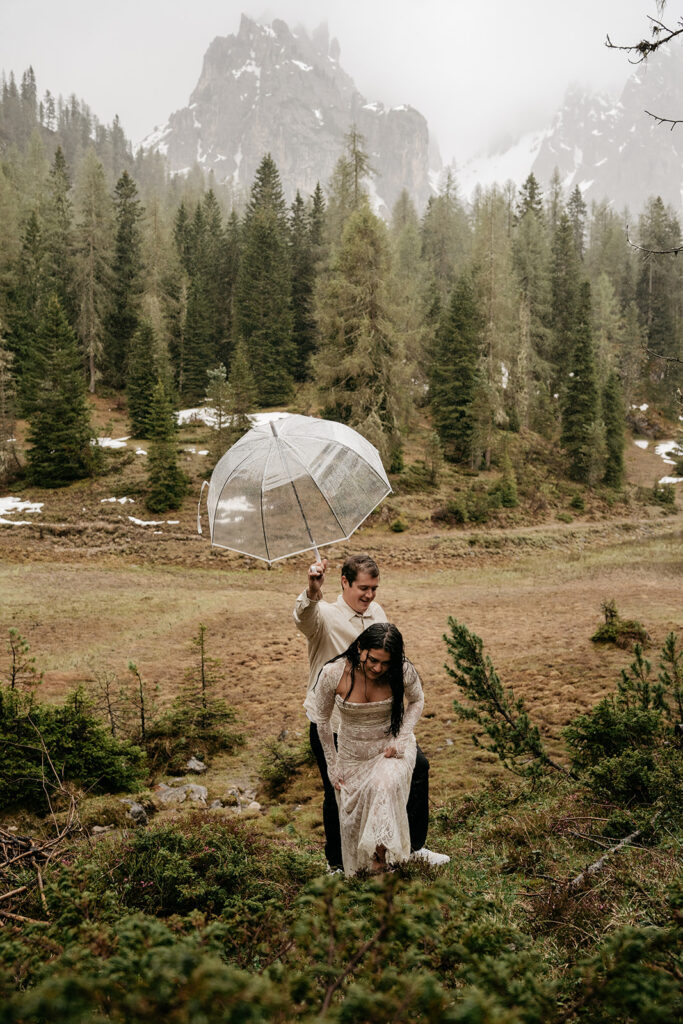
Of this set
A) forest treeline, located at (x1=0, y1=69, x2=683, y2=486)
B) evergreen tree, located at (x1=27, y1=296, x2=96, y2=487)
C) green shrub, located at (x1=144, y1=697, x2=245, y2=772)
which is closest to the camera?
green shrub, located at (x1=144, y1=697, x2=245, y2=772)

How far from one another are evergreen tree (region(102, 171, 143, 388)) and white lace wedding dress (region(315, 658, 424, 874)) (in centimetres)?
3902

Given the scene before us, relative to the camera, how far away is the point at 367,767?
3.14 metres

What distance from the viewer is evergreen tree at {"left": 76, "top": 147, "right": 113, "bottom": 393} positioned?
36281 millimetres

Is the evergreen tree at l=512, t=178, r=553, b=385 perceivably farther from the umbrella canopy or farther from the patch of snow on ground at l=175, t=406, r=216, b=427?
the umbrella canopy

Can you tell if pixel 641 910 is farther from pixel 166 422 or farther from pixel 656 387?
pixel 656 387

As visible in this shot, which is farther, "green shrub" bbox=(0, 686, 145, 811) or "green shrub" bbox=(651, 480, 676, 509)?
"green shrub" bbox=(651, 480, 676, 509)

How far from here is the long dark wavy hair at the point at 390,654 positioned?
118 inches

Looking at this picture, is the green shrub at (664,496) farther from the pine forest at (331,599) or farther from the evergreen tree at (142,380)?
the evergreen tree at (142,380)

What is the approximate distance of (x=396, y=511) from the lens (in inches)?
850

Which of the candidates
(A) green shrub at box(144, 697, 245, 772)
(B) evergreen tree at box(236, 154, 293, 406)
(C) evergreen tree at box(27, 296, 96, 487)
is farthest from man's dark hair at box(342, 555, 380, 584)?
(B) evergreen tree at box(236, 154, 293, 406)

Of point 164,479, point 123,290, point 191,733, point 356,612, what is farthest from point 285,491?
point 123,290

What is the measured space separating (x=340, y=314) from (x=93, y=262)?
23103 mm

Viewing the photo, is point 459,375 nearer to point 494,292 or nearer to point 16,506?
point 494,292

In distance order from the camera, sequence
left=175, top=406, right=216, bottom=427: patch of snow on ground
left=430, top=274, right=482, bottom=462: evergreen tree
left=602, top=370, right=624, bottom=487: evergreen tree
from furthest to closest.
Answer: left=175, top=406, right=216, bottom=427: patch of snow on ground < left=602, top=370, right=624, bottom=487: evergreen tree < left=430, top=274, right=482, bottom=462: evergreen tree
